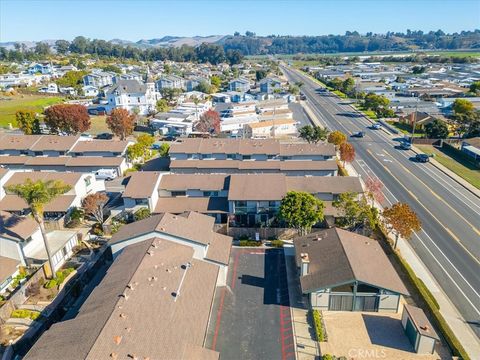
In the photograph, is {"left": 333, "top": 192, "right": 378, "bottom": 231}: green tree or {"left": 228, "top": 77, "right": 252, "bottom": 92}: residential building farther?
{"left": 228, "top": 77, "right": 252, "bottom": 92}: residential building

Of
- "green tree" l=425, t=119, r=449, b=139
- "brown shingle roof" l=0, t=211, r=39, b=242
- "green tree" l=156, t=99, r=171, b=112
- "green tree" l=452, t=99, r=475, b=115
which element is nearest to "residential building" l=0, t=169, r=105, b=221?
"brown shingle roof" l=0, t=211, r=39, b=242

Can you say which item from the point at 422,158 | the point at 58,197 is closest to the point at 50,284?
the point at 58,197

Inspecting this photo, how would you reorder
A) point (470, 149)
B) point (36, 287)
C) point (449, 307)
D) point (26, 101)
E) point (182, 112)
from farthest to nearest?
point (26, 101)
point (182, 112)
point (470, 149)
point (36, 287)
point (449, 307)

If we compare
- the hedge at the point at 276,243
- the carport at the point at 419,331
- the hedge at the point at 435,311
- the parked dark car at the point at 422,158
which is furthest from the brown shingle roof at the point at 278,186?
the parked dark car at the point at 422,158

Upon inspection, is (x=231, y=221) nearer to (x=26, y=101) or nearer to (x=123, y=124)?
(x=123, y=124)

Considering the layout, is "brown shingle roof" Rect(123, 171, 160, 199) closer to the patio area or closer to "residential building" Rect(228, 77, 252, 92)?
the patio area

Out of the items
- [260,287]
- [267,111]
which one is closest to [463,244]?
[260,287]

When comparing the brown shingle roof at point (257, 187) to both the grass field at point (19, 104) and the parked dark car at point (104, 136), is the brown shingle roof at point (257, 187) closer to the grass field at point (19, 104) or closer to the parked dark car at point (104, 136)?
the parked dark car at point (104, 136)
